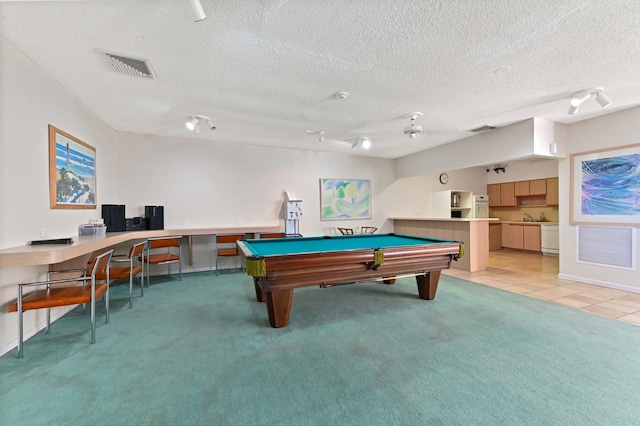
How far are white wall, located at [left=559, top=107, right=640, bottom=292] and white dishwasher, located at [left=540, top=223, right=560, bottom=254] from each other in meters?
2.83

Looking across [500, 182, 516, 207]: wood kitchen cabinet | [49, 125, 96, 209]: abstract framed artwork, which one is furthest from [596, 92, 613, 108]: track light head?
[49, 125, 96, 209]: abstract framed artwork

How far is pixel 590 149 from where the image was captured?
13.7ft

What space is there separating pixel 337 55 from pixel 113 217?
13.2ft

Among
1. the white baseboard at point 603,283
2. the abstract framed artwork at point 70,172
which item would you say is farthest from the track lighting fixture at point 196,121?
the white baseboard at point 603,283

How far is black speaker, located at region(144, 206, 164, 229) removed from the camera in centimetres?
461

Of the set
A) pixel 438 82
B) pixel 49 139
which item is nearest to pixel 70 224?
pixel 49 139

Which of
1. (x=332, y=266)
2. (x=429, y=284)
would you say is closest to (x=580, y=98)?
(x=429, y=284)

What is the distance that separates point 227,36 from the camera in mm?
2119

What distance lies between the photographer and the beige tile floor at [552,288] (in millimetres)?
3154

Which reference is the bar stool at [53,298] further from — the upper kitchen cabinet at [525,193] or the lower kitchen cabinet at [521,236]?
the upper kitchen cabinet at [525,193]

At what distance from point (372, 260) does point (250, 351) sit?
4.91 ft

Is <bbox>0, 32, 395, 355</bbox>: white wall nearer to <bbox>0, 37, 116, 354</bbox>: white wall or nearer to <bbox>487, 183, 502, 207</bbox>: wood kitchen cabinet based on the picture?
<bbox>0, 37, 116, 354</bbox>: white wall

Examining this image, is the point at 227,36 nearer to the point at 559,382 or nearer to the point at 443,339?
the point at 443,339

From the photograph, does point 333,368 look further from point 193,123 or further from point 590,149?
point 590,149
